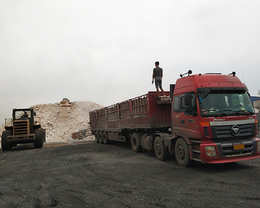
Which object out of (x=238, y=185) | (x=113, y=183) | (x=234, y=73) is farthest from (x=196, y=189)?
(x=234, y=73)

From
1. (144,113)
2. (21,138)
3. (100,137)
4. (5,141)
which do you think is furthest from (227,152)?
(5,141)

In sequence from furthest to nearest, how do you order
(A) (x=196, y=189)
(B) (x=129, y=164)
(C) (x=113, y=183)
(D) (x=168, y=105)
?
(D) (x=168, y=105) < (B) (x=129, y=164) < (C) (x=113, y=183) < (A) (x=196, y=189)

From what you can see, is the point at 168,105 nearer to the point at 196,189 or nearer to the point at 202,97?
the point at 202,97

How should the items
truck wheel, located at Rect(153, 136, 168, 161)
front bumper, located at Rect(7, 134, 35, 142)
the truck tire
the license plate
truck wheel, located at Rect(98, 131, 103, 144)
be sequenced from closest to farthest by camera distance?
the license plate
truck wheel, located at Rect(153, 136, 168, 161)
front bumper, located at Rect(7, 134, 35, 142)
the truck tire
truck wheel, located at Rect(98, 131, 103, 144)

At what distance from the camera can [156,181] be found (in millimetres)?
6406

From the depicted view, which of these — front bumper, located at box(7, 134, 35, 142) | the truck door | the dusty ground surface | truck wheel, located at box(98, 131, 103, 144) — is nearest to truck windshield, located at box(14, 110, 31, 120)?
front bumper, located at box(7, 134, 35, 142)

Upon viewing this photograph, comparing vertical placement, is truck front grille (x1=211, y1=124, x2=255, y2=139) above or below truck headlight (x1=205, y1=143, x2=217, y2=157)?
above

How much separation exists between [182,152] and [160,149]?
60.2 inches

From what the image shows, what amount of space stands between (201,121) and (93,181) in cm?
368

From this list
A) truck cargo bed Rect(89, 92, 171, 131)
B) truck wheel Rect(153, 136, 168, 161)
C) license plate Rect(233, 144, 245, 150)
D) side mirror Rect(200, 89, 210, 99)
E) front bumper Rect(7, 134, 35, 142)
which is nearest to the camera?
license plate Rect(233, 144, 245, 150)

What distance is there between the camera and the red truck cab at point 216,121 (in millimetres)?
6984

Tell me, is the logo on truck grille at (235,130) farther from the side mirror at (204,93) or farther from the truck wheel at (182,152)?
the truck wheel at (182,152)

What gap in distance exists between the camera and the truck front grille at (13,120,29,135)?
1680 cm

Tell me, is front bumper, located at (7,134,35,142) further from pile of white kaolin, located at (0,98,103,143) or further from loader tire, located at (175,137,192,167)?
loader tire, located at (175,137,192,167)
